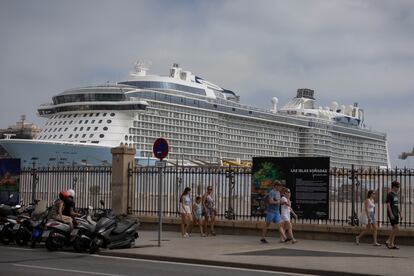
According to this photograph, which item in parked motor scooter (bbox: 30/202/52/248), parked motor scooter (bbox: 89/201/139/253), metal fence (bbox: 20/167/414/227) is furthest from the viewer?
metal fence (bbox: 20/167/414/227)

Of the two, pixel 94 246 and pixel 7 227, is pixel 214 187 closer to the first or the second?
pixel 7 227

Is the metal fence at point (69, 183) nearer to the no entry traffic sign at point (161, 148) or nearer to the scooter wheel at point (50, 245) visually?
the no entry traffic sign at point (161, 148)

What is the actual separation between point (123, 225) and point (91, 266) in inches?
142

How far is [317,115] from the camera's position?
327 feet

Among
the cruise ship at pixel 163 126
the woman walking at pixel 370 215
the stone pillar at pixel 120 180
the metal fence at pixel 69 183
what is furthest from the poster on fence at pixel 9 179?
the cruise ship at pixel 163 126

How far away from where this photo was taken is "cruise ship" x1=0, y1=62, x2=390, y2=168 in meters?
60.3

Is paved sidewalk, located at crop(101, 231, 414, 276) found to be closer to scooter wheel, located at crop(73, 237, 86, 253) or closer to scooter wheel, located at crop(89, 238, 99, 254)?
scooter wheel, located at crop(89, 238, 99, 254)

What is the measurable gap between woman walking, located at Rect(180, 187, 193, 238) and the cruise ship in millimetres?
36108

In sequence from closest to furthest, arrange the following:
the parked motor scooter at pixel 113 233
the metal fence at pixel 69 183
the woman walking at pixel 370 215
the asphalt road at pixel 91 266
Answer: the asphalt road at pixel 91 266
the parked motor scooter at pixel 113 233
the woman walking at pixel 370 215
the metal fence at pixel 69 183

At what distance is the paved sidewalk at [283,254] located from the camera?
41.9 feet

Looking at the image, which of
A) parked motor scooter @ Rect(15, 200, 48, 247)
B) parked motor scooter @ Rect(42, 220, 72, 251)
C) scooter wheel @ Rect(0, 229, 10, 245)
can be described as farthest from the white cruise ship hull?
parked motor scooter @ Rect(42, 220, 72, 251)

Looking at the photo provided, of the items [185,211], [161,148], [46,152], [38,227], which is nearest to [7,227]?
[38,227]

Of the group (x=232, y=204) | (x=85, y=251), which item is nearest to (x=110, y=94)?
(x=232, y=204)

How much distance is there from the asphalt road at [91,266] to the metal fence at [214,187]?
6523mm
